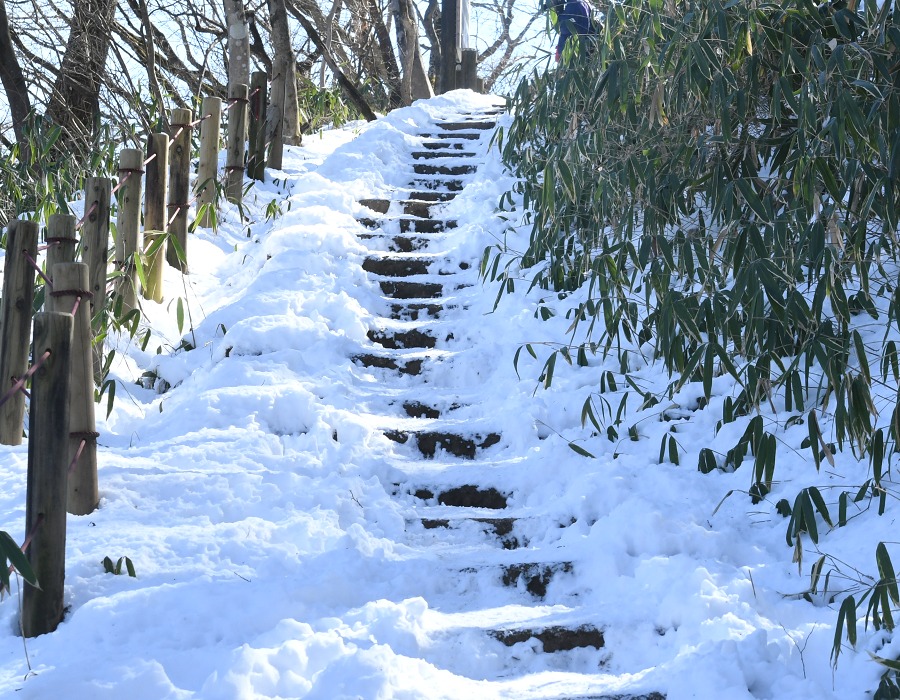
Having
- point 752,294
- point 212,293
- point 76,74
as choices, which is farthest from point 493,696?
point 76,74

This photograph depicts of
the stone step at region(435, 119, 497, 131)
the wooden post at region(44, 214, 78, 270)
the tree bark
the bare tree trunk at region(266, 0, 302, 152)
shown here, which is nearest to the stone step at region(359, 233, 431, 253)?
the bare tree trunk at region(266, 0, 302, 152)

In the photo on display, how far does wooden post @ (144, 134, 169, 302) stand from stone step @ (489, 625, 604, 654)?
9.43 ft

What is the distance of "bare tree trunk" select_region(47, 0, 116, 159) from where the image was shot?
718 cm

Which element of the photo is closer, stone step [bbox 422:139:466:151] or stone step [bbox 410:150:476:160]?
stone step [bbox 410:150:476:160]

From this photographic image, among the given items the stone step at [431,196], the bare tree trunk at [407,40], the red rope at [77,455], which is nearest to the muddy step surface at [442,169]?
the stone step at [431,196]

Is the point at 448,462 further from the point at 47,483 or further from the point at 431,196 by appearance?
the point at 431,196

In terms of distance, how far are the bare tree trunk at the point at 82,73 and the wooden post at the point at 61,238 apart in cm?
464

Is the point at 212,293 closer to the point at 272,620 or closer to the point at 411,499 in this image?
the point at 411,499

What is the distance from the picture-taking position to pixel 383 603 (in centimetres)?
242

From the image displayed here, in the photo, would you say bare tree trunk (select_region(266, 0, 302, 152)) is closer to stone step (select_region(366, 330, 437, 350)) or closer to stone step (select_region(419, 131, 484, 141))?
stone step (select_region(419, 131, 484, 141))

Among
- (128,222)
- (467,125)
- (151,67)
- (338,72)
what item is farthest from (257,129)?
(338,72)

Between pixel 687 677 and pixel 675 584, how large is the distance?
1.13 feet

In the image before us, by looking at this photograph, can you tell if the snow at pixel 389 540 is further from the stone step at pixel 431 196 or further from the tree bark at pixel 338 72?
the tree bark at pixel 338 72

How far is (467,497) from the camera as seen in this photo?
3287 millimetres
